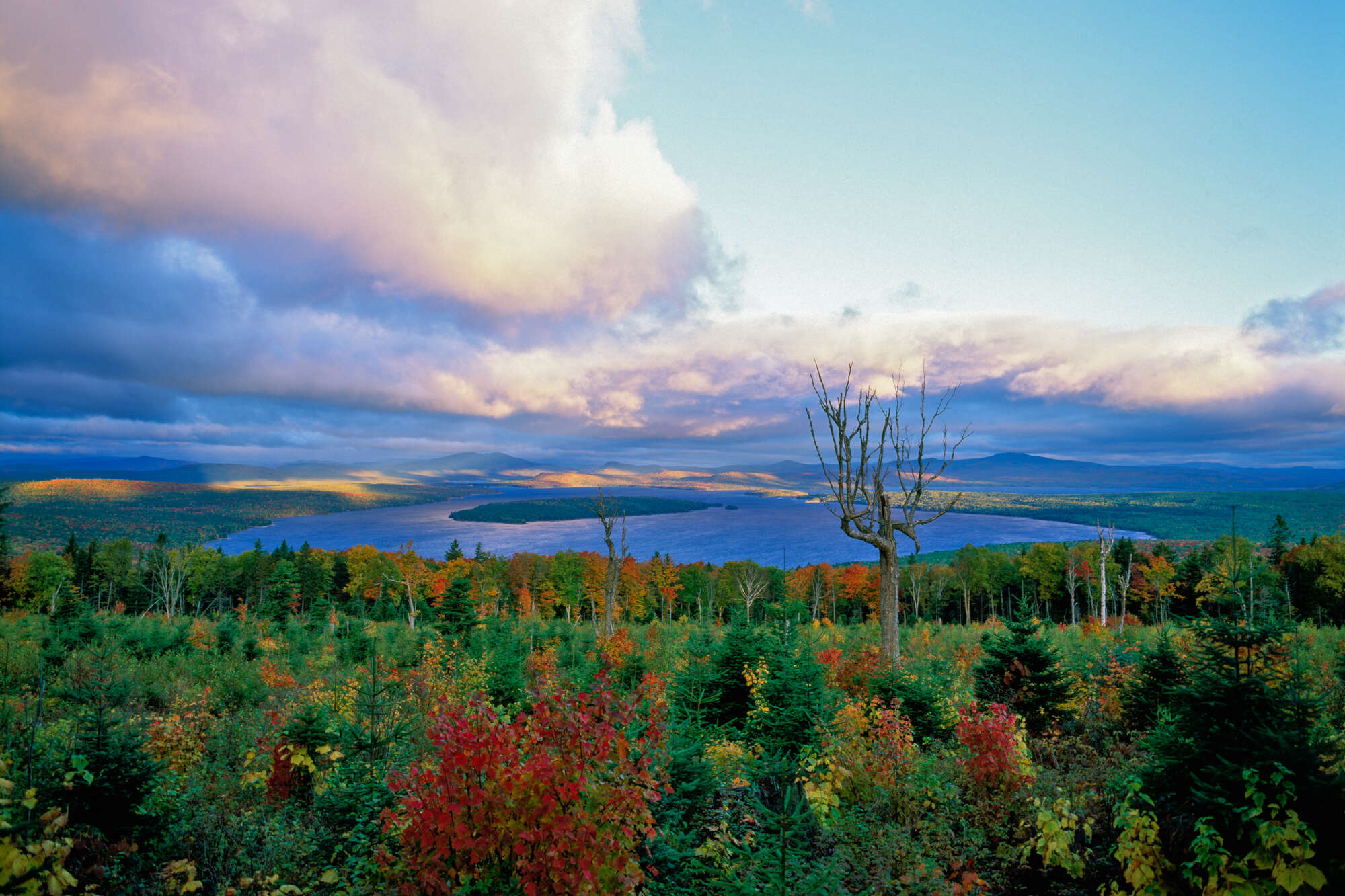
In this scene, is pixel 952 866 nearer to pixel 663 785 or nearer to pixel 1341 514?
pixel 663 785

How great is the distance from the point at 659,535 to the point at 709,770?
140 meters

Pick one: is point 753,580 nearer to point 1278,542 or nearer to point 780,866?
point 1278,542

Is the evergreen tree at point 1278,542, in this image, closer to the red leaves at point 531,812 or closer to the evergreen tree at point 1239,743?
the evergreen tree at point 1239,743

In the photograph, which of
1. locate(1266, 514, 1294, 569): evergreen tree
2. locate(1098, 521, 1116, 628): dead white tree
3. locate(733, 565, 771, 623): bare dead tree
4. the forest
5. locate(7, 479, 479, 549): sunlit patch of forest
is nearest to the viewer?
the forest

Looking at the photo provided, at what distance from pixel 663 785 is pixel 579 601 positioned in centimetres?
5749

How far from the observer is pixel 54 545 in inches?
2480

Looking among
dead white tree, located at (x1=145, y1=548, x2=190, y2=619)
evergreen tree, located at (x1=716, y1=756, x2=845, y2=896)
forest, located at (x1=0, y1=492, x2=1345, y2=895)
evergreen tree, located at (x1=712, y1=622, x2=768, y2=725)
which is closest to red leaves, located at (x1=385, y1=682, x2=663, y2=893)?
forest, located at (x1=0, y1=492, x2=1345, y2=895)

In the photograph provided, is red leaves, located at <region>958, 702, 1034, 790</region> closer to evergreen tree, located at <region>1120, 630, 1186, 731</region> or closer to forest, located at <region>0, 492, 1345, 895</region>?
forest, located at <region>0, 492, 1345, 895</region>

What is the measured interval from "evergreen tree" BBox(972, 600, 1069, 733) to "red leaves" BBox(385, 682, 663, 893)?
998 cm

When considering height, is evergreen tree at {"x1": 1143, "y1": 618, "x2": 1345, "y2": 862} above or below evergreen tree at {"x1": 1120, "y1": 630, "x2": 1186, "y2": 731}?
above

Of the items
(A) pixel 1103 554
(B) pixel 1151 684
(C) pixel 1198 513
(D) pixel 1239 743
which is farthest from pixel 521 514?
(C) pixel 1198 513

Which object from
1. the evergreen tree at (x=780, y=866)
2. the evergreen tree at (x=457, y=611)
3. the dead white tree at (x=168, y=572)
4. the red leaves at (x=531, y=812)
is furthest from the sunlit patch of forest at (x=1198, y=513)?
the dead white tree at (x=168, y=572)

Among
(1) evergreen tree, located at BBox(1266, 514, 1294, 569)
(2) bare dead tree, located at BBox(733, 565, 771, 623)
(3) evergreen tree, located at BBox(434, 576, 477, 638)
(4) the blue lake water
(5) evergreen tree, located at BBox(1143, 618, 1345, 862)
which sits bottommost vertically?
(4) the blue lake water

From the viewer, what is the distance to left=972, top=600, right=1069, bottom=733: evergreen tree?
444 inches
